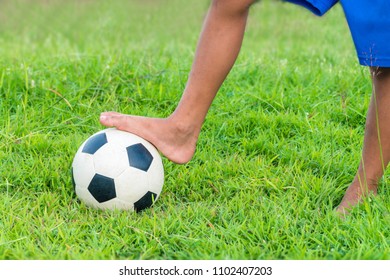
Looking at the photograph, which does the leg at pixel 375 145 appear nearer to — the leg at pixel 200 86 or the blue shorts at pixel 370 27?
the blue shorts at pixel 370 27

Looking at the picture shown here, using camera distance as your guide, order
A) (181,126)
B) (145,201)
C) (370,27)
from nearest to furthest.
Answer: (370,27)
(145,201)
(181,126)

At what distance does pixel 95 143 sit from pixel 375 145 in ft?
3.96

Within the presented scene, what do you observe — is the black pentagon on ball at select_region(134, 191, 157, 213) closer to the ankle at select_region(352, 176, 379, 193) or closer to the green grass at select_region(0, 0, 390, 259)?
the green grass at select_region(0, 0, 390, 259)

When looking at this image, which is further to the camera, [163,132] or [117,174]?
[163,132]

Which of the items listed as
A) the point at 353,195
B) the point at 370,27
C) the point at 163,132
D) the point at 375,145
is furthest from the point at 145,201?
the point at 370,27

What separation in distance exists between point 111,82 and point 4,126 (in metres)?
0.74

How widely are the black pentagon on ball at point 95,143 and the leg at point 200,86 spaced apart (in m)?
0.07

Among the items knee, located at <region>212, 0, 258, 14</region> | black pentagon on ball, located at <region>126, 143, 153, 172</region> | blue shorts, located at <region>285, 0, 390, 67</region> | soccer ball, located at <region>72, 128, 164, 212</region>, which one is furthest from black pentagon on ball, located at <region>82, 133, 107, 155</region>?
blue shorts, located at <region>285, 0, 390, 67</region>

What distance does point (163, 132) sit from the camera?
2924mm

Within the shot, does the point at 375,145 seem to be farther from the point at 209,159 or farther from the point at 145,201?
the point at 145,201

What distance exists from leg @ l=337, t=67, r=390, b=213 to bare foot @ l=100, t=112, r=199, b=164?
2.36 feet

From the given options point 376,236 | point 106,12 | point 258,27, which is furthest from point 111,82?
point 106,12

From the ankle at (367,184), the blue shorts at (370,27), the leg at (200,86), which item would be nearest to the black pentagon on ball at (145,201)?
the leg at (200,86)

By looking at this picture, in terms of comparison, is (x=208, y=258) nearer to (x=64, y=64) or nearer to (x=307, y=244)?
(x=307, y=244)
